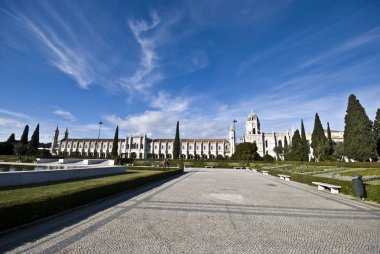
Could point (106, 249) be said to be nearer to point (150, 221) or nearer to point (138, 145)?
point (150, 221)

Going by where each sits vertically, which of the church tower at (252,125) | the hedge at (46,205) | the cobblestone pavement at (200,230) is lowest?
the cobblestone pavement at (200,230)

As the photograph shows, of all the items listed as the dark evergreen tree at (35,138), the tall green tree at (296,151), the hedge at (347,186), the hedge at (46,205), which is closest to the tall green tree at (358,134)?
the tall green tree at (296,151)

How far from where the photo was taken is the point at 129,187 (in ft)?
36.2

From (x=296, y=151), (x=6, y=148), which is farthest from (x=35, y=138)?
(x=296, y=151)

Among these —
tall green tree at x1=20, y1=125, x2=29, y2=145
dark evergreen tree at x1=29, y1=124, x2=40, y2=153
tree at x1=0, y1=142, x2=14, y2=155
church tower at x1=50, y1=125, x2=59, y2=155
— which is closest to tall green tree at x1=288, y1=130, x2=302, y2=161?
dark evergreen tree at x1=29, y1=124, x2=40, y2=153

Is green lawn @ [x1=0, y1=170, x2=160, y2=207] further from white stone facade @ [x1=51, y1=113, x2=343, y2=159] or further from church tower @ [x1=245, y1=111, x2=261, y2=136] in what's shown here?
church tower @ [x1=245, y1=111, x2=261, y2=136]

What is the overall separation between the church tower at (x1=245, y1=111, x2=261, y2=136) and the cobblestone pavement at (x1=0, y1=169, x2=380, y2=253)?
9305cm

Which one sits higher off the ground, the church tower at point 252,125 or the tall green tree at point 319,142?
the church tower at point 252,125

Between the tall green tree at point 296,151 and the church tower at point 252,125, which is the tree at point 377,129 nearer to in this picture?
the tall green tree at point 296,151

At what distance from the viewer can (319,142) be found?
54781mm

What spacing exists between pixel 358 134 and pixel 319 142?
19.9 meters

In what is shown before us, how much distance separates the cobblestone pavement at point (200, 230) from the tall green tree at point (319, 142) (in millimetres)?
50130

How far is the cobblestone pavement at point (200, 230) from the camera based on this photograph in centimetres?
409

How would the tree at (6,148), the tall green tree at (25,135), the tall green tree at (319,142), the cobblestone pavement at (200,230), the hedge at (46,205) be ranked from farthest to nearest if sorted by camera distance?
1. the tall green tree at (25,135)
2. the tree at (6,148)
3. the tall green tree at (319,142)
4. the hedge at (46,205)
5. the cobblestone pavement at (200,230)
